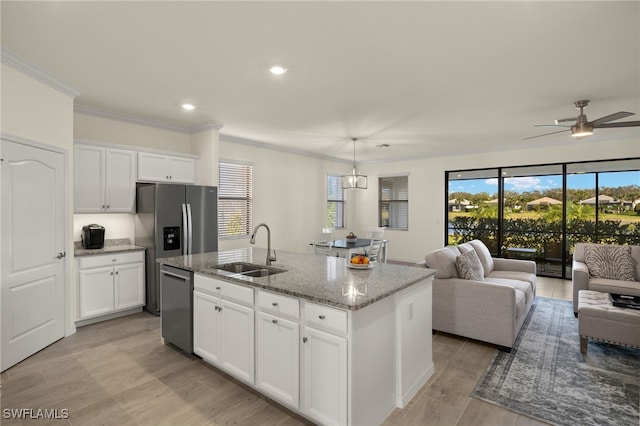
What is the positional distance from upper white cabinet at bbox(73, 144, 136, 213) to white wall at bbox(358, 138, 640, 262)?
6071mm

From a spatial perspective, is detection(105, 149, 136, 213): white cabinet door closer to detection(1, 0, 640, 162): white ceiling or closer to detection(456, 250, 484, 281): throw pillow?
detection(1, 0, 640, 162): white ceiling

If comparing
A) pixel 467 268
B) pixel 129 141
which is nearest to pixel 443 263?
pixel 467 268

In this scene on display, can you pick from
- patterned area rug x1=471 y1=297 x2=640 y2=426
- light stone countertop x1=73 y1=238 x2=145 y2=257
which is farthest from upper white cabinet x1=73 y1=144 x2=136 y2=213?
patterned area rug x1=471 y1=297 x2=640 y2=426

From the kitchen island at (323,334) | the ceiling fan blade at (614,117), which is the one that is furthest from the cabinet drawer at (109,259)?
the ceiling fan blade at (614,117)

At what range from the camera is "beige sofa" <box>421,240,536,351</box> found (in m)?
3.32

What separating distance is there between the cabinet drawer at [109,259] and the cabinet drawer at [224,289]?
6.21 ft

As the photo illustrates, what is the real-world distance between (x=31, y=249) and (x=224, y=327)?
2157mm

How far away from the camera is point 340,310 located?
1986 mm

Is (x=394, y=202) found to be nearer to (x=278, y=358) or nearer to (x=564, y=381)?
(x=564, y=381)

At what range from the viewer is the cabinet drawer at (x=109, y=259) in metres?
3.98

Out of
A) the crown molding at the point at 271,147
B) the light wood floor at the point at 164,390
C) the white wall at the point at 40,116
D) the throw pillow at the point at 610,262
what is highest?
the crown molding at the point at 271,147

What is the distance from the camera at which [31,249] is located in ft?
10.5

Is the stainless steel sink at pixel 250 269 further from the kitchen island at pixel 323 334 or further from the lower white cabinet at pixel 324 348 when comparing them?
the lower white cabinet at pixel 324 348

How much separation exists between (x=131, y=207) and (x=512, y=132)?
6145 millimetres
